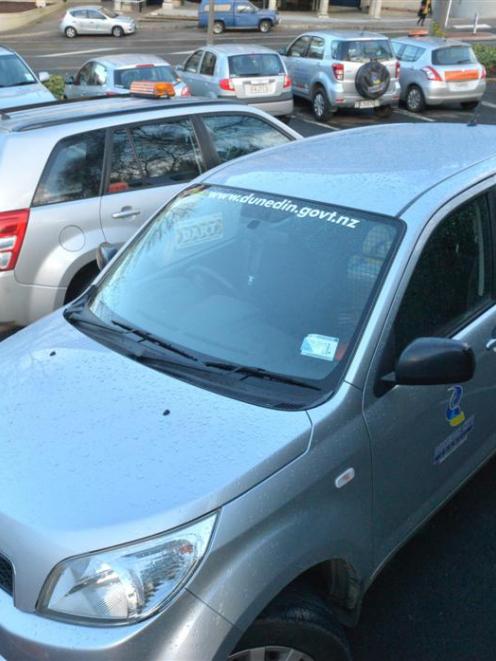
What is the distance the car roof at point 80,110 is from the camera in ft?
17.4

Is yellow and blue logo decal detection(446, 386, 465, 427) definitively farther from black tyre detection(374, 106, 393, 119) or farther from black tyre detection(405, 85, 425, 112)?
black tyre detection(405, 85, 425, 112)

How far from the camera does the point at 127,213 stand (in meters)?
5.38

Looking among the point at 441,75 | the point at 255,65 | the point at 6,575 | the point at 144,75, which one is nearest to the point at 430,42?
the point at 441,75

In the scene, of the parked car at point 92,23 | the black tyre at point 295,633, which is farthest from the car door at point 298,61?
the parked car at point 92,23

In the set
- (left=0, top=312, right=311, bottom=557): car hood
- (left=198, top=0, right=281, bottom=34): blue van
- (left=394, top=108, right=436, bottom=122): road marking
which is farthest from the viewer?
(left=198, top=0, right=281, bottom=34): blue van

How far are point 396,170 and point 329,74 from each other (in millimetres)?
13971

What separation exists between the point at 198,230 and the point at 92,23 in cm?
3714

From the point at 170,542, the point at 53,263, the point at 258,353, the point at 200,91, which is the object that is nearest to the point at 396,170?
the point at 258,353

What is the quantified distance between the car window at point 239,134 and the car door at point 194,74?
410 inches

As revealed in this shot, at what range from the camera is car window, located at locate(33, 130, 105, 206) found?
507 cm

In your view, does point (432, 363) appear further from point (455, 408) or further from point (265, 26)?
point (265, 26)

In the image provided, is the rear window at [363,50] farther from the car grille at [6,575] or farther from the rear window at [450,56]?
the car grille at [6,575]

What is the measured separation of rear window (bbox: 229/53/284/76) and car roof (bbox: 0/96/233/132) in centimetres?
956

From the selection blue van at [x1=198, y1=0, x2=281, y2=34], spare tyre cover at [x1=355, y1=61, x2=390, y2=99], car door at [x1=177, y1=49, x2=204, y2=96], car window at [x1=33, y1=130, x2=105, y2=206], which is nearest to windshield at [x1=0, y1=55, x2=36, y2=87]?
car door at [x1=177, y1=49, x2=204, y2=96]
